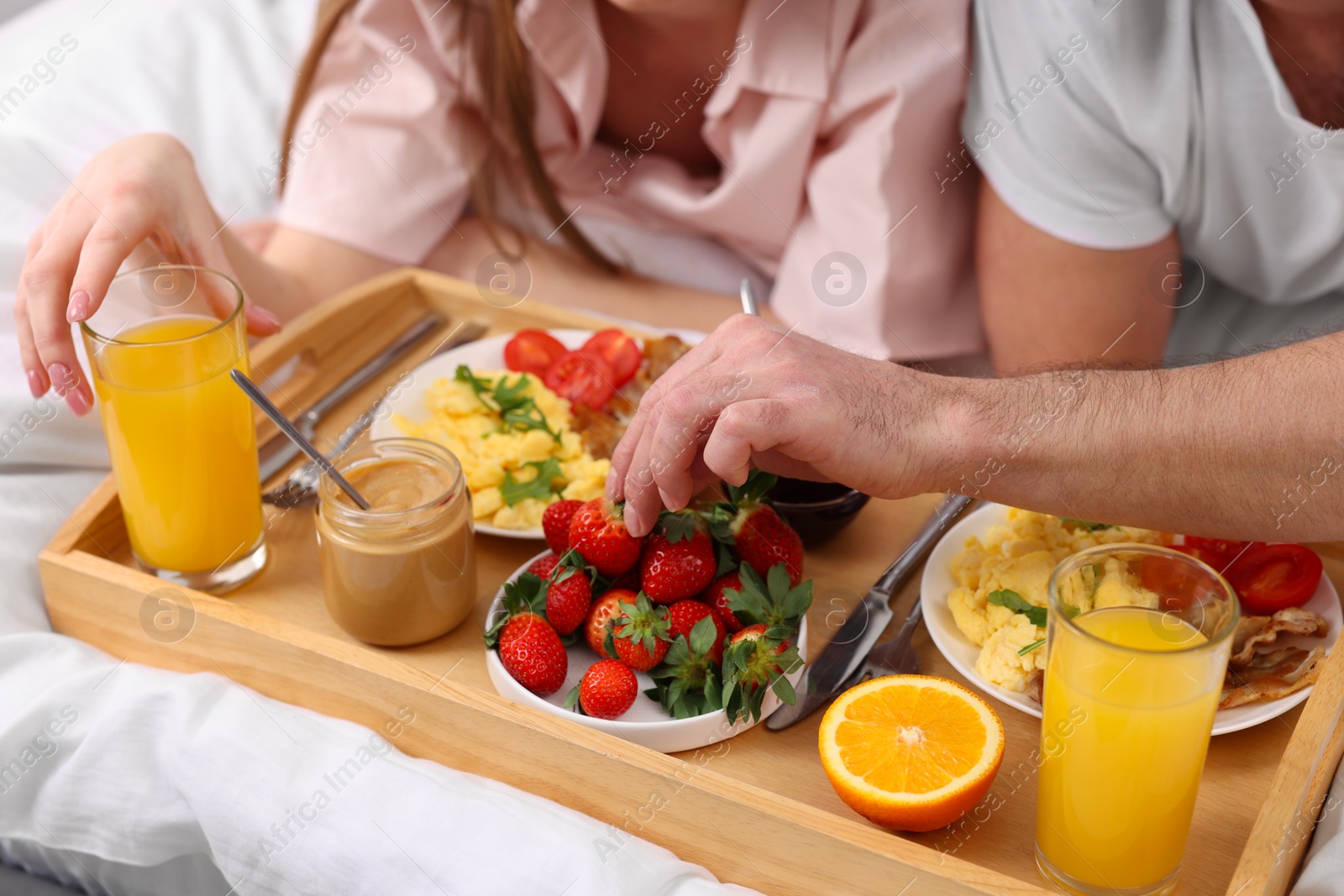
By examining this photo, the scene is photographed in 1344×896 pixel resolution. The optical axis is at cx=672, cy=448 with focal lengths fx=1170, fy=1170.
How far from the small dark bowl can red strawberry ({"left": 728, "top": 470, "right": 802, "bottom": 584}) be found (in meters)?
0.07

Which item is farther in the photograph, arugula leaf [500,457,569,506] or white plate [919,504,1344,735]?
arugula leaf [500,457,569,506]

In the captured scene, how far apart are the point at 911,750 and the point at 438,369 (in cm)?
75

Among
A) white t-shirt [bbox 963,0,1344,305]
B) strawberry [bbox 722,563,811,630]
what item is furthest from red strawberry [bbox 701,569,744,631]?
white t-shirt [bbox 963,0,1344,305]

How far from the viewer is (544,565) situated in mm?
1032

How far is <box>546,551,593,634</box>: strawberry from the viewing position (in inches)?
38.0

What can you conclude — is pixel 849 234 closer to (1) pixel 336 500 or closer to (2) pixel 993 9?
(2) pixel 993 9

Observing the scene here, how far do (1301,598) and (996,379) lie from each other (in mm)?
325

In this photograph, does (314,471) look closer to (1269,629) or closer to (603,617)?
(603,617)

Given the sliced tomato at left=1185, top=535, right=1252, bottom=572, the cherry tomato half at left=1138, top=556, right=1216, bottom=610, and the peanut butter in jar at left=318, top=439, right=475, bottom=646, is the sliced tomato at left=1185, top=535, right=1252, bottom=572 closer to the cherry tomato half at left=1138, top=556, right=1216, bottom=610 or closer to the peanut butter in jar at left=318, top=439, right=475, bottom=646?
the cherry tomato half at left=1138, top=556, right=1216, bottom=610

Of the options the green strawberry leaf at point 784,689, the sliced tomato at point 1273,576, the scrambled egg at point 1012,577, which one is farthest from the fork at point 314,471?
the sliced tomato at point 1273,576

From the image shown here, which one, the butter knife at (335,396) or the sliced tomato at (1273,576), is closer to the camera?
the sliced tomato at (1273,576)

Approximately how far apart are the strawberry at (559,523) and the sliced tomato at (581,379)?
273 millimetres

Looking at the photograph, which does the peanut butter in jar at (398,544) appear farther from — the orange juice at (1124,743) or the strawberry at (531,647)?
the orange juice at (1124,743)

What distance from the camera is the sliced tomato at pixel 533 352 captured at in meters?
1.36
